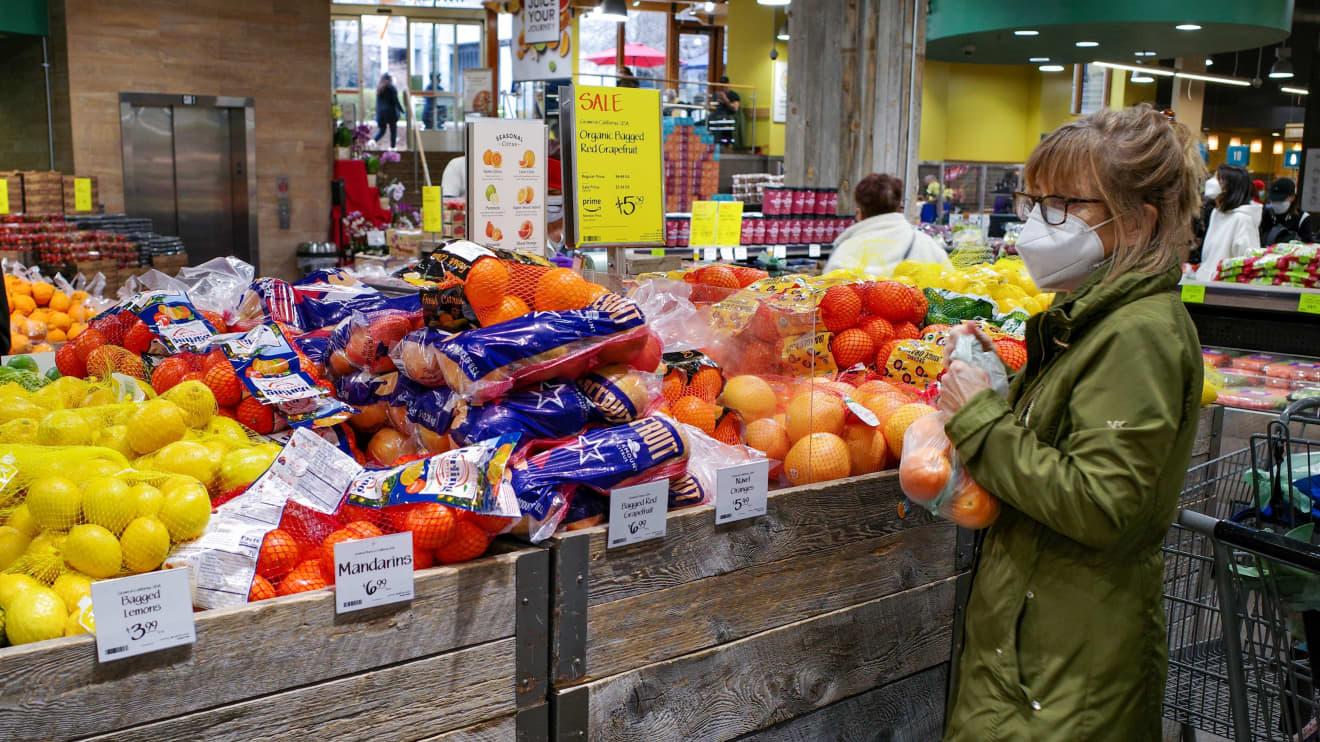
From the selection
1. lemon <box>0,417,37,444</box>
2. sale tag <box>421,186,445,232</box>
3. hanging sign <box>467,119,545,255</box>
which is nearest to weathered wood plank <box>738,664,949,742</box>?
lemon <box>0,417,37,444</box>

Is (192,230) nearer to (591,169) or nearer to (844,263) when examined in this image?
(844,263)

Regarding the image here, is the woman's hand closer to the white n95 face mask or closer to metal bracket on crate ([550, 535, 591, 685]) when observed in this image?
the white n95 face mask

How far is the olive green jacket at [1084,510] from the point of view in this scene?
1501 mm

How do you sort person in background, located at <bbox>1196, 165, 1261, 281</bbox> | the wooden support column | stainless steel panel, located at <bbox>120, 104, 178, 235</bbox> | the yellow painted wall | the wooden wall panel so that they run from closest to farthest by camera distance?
the wooden support column < person in background, located at <bbox>1196, 165, 1261, 281</bbox> < the wooden wall panel < stainless steel panel, located at <bbox>120, 104, 178, 235</bbox> < the yellow painted wall

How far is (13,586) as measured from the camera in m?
1.38

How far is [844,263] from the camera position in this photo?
17.1ft

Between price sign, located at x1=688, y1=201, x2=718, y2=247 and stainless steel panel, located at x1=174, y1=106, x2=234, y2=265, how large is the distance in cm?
720

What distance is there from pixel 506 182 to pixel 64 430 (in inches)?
86.0

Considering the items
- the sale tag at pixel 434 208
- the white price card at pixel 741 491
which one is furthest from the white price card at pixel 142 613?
the sale tag at pixel 434 208

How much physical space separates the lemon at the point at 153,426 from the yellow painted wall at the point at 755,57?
1684 centimetres

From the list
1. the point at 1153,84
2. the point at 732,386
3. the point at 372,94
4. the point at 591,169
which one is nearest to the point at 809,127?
the point at 591,169

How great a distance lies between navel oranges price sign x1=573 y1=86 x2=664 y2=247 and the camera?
3322mm

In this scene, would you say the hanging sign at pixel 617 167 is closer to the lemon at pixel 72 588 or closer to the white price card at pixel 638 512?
the white price card at pixel 638 512

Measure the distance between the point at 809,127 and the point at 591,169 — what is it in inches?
183
